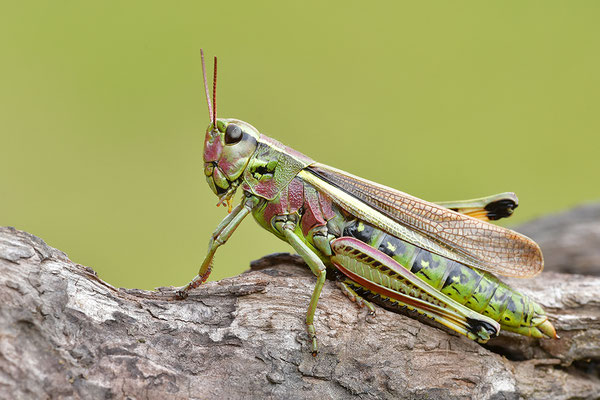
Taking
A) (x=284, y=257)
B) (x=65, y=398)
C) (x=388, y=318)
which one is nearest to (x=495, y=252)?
(x=388, y=318)

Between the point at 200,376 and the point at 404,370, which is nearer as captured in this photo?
the point at 200,376

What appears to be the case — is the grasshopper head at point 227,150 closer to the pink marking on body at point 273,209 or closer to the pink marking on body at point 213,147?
the pink marking on body at point 213,147

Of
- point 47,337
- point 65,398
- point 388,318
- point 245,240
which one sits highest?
point 245,240

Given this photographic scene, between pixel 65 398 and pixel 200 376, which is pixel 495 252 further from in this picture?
pixel 65 398

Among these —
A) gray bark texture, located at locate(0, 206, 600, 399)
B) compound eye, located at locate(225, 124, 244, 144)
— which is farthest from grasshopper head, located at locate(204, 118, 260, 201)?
gray bark texture, located at locate(0, 206, 600, 399)

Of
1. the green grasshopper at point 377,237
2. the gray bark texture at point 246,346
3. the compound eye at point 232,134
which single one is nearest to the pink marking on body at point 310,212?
the green grasshopper at point 377,237

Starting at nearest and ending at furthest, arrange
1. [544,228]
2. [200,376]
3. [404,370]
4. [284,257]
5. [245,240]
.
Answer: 1. [200,376]
2. [404,370]
3. [284,257]
4. [544,228]
5. [245,240]

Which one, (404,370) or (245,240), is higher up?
(245,240)

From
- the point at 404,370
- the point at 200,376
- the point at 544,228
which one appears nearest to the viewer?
the point at 200,376
